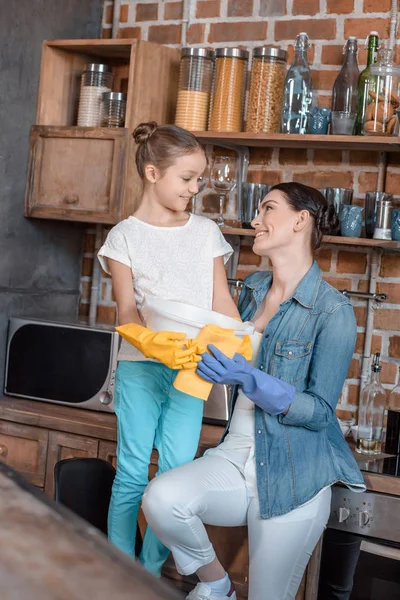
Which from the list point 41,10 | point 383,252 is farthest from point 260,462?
point 41,10

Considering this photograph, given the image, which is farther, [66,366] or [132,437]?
[66,366]

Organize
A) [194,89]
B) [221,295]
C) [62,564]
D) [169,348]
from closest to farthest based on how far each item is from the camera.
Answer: [62,564]
[169,348]
[221,295]
[194,89]

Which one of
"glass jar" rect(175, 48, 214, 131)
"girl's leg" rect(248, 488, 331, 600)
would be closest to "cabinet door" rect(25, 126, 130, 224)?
"glass jar" rect(175, 48, 214, 131)

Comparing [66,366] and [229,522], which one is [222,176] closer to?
[66,366]

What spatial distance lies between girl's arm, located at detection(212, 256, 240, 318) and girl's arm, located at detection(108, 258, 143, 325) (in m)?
0.21

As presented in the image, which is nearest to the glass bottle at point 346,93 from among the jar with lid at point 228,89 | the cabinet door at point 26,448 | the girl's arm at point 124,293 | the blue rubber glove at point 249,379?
the jar with lid at point 228,89

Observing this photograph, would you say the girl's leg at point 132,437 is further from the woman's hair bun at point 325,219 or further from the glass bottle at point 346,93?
the glass bottle at point 346,93

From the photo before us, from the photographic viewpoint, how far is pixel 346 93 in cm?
236

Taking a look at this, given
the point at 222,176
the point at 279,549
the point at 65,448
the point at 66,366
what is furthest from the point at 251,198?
the point at 279,549

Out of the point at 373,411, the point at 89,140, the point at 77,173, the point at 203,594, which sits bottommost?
the point at 203,594

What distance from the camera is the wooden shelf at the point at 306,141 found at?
87.7 inches

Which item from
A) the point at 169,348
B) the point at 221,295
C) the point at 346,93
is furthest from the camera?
the point at 346,93

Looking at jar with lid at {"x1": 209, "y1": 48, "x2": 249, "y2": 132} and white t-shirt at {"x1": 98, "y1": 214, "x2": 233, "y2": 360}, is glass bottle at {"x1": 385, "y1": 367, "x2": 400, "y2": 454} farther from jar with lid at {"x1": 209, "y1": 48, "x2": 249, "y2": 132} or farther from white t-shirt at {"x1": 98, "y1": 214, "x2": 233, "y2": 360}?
jar with lid at {"x1": 209, "y1": 48, "x2": 249, "y2": 132}

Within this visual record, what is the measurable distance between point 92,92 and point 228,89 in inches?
18.5
